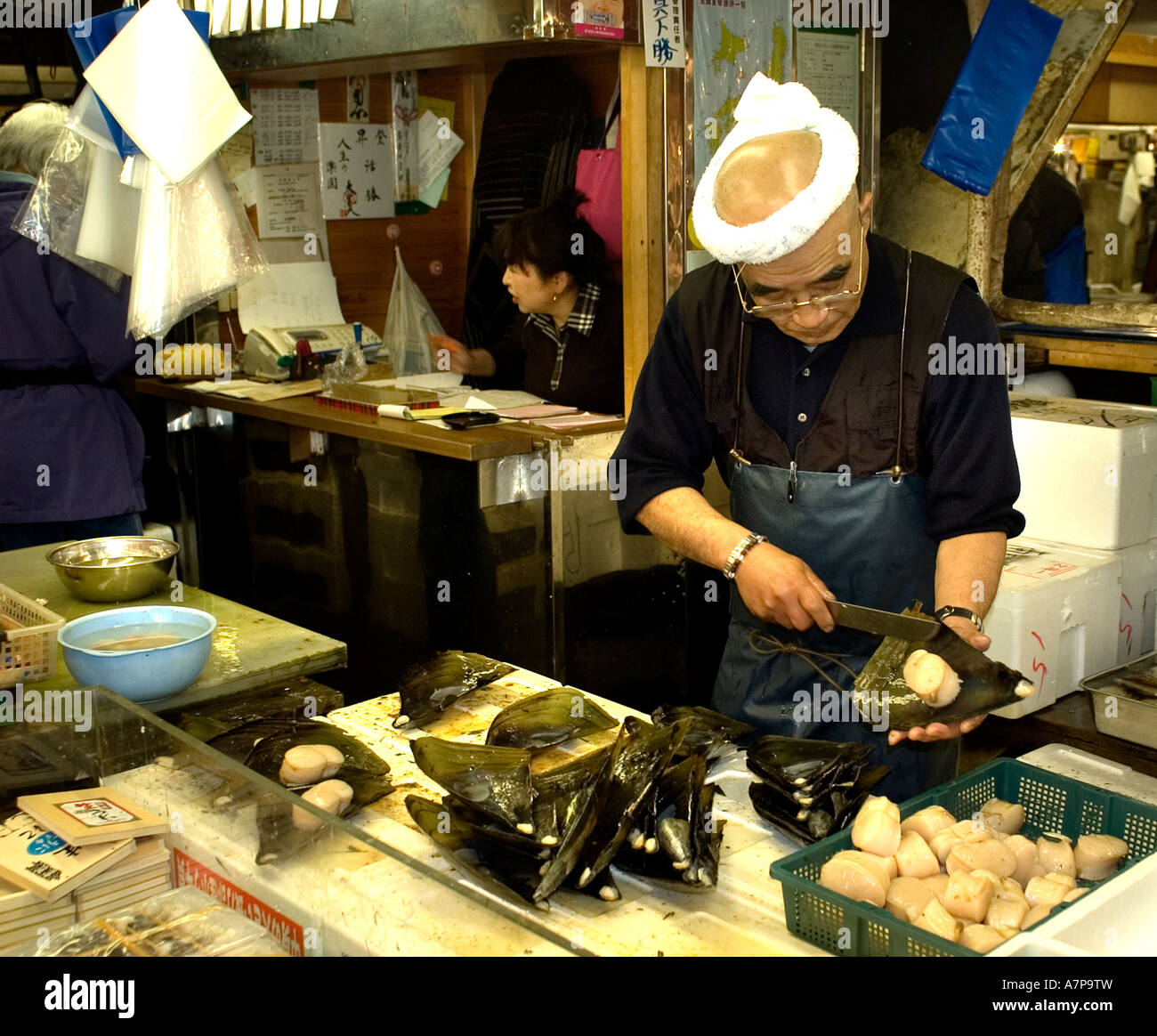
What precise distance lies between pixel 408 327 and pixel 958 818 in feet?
14.6

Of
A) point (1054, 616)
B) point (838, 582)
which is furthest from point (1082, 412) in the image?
point (838, 582)

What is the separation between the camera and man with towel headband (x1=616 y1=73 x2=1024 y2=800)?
229 centimetres

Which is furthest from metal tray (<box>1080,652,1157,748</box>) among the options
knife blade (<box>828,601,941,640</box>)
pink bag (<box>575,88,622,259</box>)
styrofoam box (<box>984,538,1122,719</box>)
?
pink bag (<box>575,88,622,259</box>)

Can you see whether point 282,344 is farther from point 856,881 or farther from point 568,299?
point 856,881

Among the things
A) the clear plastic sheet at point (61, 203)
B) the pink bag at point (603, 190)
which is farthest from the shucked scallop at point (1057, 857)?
the pink bag at point (603, 190)

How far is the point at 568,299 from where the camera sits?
193 inches

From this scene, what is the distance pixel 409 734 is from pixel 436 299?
460 cm

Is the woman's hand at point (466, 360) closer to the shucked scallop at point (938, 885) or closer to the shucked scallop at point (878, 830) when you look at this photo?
the shucked scallop at point (878, 830)

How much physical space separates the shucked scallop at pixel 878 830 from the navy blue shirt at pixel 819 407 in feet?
2.55

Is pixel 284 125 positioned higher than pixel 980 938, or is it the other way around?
pixel 284 125
